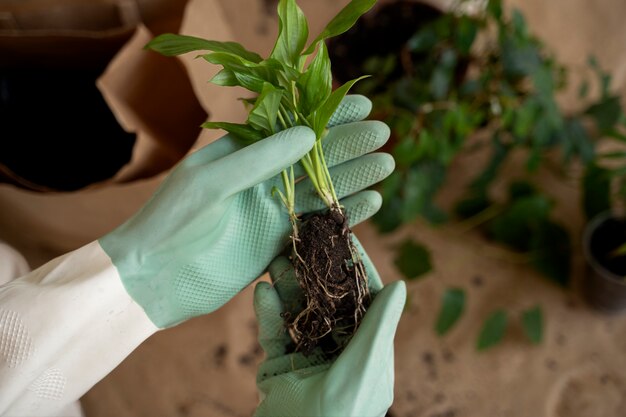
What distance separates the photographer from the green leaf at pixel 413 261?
4.22 feet

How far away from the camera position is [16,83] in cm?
130

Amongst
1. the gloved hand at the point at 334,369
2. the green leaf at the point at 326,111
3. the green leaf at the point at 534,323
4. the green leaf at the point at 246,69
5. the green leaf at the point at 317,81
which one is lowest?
the green leaf at the point at 534,323

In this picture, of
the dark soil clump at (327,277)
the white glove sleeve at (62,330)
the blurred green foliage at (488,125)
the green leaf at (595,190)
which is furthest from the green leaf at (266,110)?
the green leaf at (595,190)

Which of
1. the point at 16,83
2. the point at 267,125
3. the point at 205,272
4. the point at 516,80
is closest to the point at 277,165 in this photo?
the point at 267,125

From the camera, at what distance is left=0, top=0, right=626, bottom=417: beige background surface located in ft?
4.14

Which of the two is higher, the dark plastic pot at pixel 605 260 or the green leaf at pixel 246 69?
the green leaf at pixel 246 69

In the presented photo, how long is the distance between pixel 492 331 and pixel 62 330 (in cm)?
98

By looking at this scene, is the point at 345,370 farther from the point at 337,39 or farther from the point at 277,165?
the point at 337,39

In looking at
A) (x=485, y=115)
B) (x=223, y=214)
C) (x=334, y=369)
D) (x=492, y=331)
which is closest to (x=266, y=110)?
(x=223, y=214)

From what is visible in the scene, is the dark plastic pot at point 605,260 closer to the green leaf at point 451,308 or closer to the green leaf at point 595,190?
the green leaf at point 595,190

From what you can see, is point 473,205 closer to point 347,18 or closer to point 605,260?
point 605,260

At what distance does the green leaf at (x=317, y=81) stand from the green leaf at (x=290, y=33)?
0.09ft

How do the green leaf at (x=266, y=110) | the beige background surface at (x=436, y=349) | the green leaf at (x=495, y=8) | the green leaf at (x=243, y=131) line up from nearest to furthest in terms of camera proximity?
the green leaf at (x=266, y=110), the green leaf at (x=243, y=131), the green leaf at (x=495, y=8), the beige background surface at (x=436, y=349)

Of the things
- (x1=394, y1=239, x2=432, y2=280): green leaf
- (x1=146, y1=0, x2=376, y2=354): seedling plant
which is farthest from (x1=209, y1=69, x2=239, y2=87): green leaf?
(x1=394, y1=239, x2=432, y2=280): green leaf
